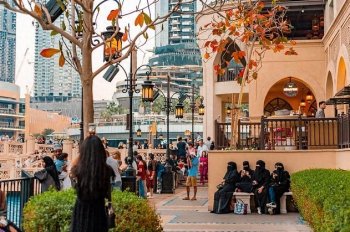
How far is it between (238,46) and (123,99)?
3469 inches

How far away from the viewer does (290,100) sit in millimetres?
31172

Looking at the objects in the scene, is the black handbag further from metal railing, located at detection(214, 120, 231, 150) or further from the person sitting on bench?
metal railing, located at detection(214, 120, 231, 150)

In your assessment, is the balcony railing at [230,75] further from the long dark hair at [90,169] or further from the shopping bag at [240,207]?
the long dark hair at [90,169]

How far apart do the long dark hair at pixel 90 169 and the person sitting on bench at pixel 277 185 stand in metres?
9.69

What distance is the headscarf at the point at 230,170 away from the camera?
621 inches

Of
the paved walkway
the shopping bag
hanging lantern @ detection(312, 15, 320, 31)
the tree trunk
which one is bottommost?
the paved walkway

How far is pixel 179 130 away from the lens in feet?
276

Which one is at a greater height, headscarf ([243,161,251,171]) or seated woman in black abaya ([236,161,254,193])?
headscarf ([243,161,251,171])

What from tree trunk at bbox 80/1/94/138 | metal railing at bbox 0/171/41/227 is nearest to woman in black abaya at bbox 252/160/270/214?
metal railing at bbox 0/171/41/227

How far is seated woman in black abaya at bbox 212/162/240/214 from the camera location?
15.5 metres

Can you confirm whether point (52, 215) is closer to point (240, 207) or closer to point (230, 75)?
point (240, 207)

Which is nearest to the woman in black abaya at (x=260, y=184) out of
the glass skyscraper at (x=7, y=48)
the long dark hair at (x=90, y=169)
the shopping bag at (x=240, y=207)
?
the shopping bag at (x=240, y=207)

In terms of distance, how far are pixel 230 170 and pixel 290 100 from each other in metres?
16.1

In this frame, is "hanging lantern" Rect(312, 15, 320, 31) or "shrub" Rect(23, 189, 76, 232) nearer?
"shrub" Rect(23, 189, 76, 232)
